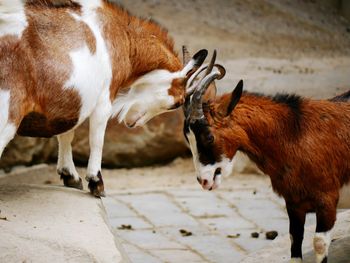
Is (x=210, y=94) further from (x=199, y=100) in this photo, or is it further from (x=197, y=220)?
(x=197, y=220)

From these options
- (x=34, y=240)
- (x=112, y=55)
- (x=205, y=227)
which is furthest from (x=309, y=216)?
(x=34, y=240)

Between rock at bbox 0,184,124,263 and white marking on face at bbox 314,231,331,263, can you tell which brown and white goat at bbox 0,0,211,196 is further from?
white marking on face at bbox 314,231,331,263

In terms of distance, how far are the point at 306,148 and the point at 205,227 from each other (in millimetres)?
2554

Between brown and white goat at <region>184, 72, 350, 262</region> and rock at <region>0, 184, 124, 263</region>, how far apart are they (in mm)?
785

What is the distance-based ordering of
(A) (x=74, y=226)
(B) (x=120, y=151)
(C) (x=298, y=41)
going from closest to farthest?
(A) (x=74, y=226)
(B) (x=120, y=151)
(C) (x=298, y=41)

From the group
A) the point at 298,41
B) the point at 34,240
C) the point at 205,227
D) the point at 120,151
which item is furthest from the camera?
the point at 298,41

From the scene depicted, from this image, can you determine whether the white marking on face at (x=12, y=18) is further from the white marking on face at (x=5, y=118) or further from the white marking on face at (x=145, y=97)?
the white marking on face at (x=145, y=97)

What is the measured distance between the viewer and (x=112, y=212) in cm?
883

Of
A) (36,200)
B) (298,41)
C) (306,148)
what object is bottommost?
(298,41)

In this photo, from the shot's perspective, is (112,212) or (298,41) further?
(298,41)

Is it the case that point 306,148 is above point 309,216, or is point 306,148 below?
above

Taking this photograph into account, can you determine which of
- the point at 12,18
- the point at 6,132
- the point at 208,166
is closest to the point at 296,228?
the point at 208,166

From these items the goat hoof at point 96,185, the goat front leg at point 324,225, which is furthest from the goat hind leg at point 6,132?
the goat front leg at point 324,225

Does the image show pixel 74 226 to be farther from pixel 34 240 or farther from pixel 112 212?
pixel 112 212
